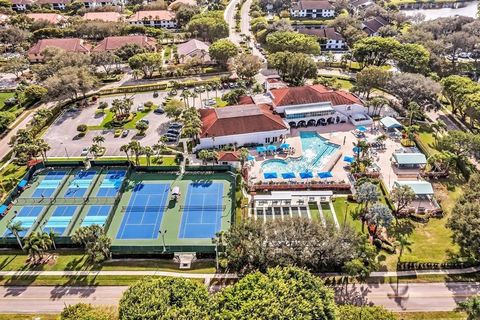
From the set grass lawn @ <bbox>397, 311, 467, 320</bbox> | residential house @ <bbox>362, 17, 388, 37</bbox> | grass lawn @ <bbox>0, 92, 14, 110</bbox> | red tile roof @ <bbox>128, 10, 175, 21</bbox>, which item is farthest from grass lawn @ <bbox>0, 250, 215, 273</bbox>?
red tile roof @ <bbox>128, 10, 175, 21</bbox>

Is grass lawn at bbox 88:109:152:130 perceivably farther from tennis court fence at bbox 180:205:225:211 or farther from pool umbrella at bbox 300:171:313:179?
pool umbrella at bbox 300:171:313:179

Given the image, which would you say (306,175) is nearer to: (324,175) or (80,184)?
(324,175)

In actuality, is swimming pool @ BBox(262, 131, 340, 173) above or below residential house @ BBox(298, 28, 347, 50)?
below

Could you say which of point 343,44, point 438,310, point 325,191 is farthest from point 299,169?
point 343,44

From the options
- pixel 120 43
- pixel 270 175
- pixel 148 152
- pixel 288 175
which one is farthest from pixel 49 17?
pixel 288 175

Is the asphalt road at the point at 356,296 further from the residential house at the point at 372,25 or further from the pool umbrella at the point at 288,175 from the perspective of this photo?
the residential house at the point at 372,25

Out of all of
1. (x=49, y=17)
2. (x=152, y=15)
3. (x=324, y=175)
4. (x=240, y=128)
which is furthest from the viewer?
(x=152, y=15)
